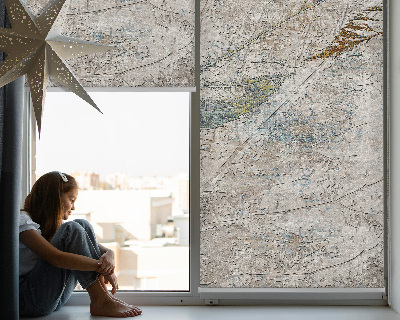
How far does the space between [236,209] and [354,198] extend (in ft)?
1.89

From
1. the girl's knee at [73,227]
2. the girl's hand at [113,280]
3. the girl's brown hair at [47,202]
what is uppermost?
the girl's brown hair at [47,202]

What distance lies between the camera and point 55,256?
6.74 ft

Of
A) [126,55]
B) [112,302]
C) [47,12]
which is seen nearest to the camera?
[47,12]

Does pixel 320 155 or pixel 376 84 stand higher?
pixel 376 84

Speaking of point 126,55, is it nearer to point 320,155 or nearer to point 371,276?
point 320,155

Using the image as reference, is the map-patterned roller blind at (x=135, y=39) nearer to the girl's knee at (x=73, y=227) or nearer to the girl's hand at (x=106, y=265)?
the girl's knee at (x=73, y=227)

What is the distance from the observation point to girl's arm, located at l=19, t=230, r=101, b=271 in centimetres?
205

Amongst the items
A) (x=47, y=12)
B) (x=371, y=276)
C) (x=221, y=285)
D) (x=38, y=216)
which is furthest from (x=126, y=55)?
(x=371, y=276)

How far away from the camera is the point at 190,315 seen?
2.21m

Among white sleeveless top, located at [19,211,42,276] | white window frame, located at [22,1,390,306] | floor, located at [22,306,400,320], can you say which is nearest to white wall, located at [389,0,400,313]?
white window frame, located at [22,1,390,306]

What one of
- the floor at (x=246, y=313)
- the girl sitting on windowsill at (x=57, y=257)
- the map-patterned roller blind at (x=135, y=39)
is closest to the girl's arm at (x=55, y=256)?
the girl sitting on windowsill at (x=57, y=257)

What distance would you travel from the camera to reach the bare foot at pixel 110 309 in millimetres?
2156

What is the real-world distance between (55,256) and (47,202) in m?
0.28

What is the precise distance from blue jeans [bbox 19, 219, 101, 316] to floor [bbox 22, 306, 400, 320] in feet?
→ 0.30
